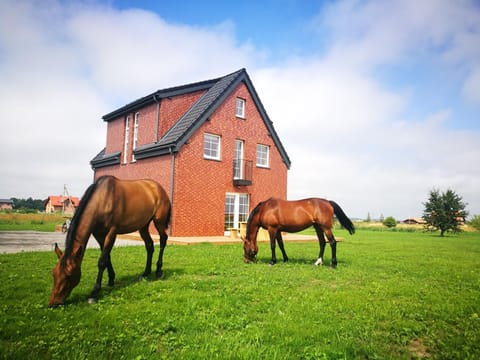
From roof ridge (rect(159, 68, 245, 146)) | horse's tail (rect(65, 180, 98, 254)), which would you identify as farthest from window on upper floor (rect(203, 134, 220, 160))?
horse's tail (rect(65, 180, 98, 254))

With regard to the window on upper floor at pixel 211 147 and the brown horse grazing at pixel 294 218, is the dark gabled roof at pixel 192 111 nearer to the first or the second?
the window on upper floor at pixel 211 147

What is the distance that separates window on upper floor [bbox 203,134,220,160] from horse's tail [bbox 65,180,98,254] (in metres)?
11.0

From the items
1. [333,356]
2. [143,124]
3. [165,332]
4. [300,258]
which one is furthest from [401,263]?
[143,124]

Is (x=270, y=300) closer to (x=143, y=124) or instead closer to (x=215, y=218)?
(x=215, y=218)

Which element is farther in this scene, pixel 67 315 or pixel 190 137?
pixel 190 137

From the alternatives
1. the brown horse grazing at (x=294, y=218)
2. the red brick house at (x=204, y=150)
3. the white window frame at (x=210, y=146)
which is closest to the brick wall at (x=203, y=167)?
the red brick house at (x=204, y=150)

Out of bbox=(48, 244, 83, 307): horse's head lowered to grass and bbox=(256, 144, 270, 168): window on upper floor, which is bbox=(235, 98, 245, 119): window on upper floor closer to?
bbox=(256, 144, 270, 168): window on upper floor

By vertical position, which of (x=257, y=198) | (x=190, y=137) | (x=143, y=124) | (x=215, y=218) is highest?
(x=143, y=124)

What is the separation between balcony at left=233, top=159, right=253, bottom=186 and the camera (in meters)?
17.2

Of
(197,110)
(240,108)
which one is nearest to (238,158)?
(240,108)

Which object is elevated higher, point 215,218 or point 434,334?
point 215,218

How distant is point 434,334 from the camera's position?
384cm

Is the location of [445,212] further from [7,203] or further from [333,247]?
[7,203]

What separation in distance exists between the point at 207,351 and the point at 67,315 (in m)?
2.08
